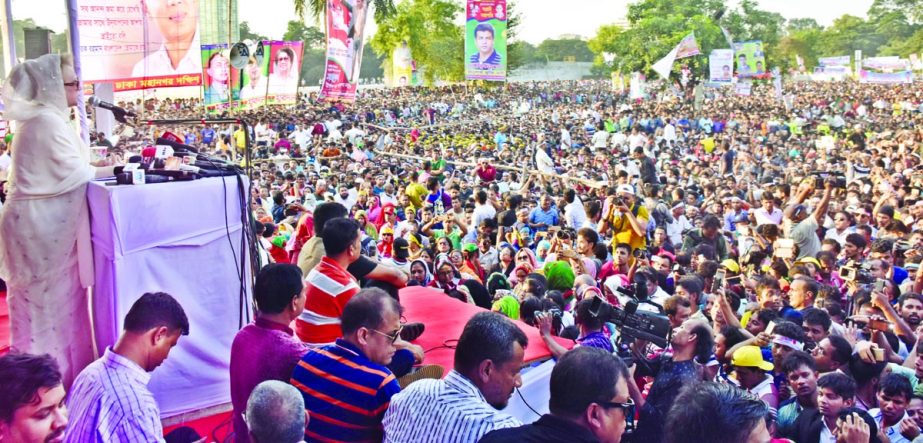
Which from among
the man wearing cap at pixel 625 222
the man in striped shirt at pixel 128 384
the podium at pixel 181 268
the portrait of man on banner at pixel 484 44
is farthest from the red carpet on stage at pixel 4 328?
the portrait of man on banner at pixel 484 44

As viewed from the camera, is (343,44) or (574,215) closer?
(574,215)

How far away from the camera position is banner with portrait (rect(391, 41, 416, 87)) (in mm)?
47625

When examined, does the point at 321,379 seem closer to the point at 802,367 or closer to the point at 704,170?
the point at 802,367

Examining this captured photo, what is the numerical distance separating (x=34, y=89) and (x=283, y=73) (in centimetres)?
1758

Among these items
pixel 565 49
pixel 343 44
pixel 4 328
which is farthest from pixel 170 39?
pixel 565 49

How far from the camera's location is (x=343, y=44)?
16.9m

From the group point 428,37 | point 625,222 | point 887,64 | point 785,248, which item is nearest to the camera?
point 785,248

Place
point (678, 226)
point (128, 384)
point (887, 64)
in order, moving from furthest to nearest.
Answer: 1. point (887, 64)
2. point (678, 226)
3. point (128, 384)

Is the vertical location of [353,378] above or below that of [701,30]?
below

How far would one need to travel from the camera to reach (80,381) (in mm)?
2918

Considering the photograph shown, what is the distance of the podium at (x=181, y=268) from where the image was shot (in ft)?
12.5

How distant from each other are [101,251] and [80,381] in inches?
43.5

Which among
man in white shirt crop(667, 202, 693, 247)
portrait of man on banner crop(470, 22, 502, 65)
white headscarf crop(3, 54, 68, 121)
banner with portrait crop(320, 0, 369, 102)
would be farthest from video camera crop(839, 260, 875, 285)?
portrait of man on banner crop(470, 22, 502, 65)

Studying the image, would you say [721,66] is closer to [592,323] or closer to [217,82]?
[217,82]
